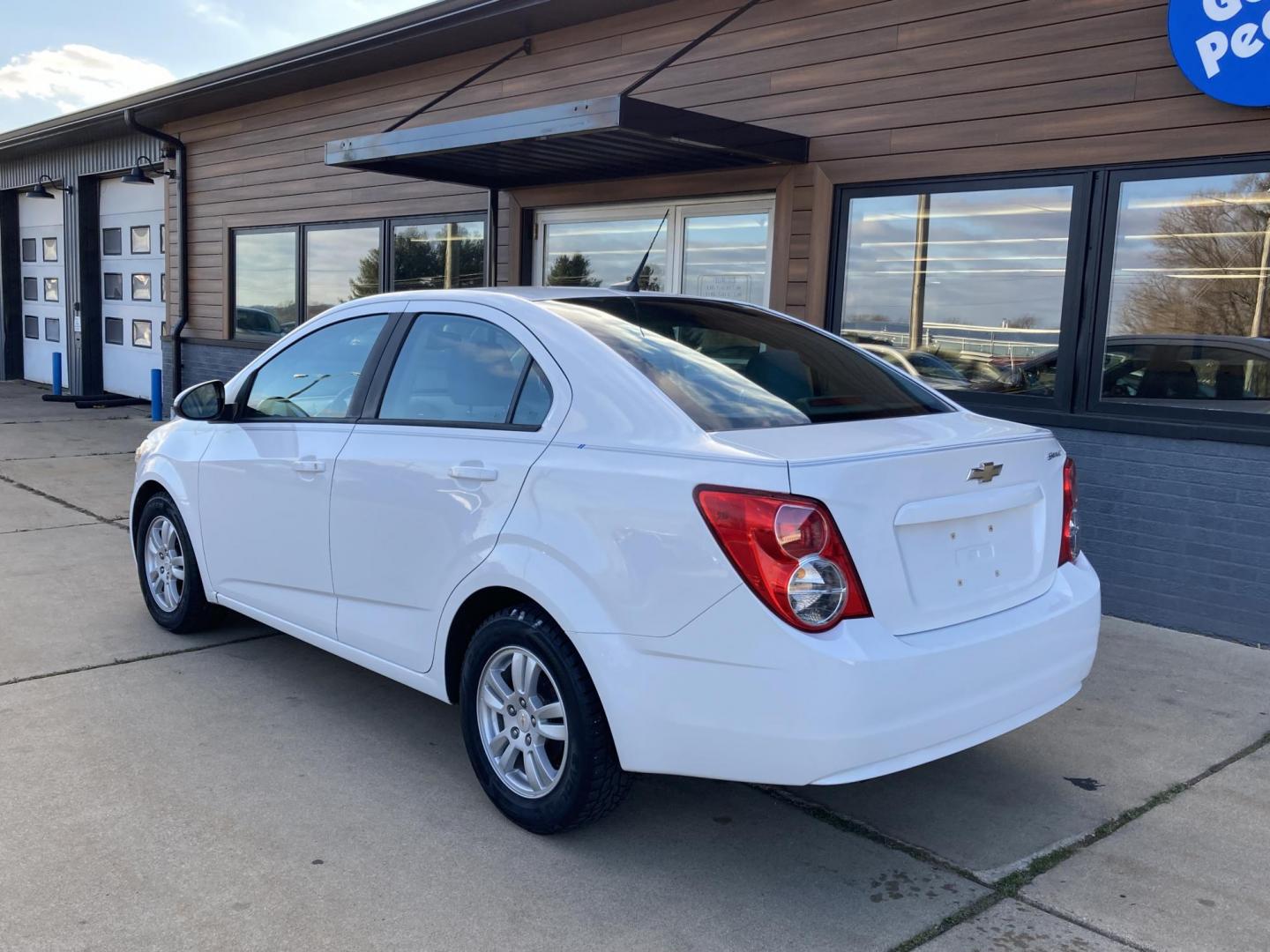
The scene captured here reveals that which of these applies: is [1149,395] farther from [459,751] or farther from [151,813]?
[151,813]

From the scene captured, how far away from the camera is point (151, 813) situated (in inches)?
129

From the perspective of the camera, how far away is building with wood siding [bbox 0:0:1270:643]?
5438 mm

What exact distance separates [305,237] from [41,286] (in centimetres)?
864

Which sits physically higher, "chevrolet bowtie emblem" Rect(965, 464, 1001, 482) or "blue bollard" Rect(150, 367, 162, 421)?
"chevrolet bowtie emblem" Rect(965, 464, 1001, 482)

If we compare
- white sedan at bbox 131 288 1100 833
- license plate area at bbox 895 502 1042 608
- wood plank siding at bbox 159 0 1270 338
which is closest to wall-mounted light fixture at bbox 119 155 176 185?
wood plank siding at bbox 159 0 1270 338

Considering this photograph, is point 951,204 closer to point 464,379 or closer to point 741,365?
point 741,365

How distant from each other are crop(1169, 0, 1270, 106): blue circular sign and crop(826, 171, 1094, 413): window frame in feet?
2.37

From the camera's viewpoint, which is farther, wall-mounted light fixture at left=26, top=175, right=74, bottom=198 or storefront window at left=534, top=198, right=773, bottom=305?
wall-mounted light fixture at left=26, top=175, right=74, bottom=198

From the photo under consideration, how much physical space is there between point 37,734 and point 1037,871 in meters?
3.35

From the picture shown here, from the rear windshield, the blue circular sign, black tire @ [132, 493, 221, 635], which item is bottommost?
black tire @ [132, 493, 221, 635]

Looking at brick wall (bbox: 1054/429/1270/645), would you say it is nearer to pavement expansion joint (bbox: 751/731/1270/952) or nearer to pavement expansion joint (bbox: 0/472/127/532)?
pavement expansion joint (bbox: 751/731/1270/952)

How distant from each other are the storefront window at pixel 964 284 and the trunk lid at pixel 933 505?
10.1ft

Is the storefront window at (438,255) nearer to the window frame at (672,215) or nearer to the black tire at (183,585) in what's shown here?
the window frame at (672,215)

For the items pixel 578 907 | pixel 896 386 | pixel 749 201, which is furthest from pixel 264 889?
pixel 749 201
